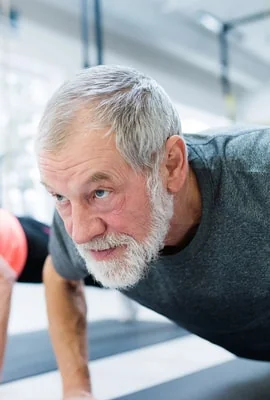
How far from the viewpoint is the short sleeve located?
4.42 ft

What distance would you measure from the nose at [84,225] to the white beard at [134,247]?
1.1 inches

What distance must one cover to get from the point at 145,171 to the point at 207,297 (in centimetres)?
39

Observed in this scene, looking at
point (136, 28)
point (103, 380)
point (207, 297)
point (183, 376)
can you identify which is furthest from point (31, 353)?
point (136, 28)

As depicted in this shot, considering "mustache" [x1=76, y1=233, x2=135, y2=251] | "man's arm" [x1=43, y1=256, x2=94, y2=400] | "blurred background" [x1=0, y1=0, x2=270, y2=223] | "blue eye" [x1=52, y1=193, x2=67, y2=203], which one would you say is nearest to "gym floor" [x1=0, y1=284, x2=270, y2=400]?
"man's arm" [x1=43, y1=256, x2=94, y2=400]

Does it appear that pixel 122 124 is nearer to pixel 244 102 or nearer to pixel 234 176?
pixel 234 176

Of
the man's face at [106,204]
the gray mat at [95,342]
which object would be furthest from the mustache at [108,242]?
the gray mat at [95,342]

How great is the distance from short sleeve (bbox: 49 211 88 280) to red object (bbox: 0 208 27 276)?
0.33 feet

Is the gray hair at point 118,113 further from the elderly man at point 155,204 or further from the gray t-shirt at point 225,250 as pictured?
the gray t-shirt at point 225,250

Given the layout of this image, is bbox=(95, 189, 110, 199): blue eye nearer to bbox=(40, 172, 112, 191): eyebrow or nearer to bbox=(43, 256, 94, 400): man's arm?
bbox=(40, 172, 112, 191): eyebrow

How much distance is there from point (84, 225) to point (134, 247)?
0.13m

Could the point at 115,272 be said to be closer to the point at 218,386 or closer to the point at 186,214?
the point at 186,214

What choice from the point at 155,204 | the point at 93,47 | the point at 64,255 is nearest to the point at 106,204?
the point at 155,204

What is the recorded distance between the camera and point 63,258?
1398mm

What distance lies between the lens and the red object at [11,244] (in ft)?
4.78
